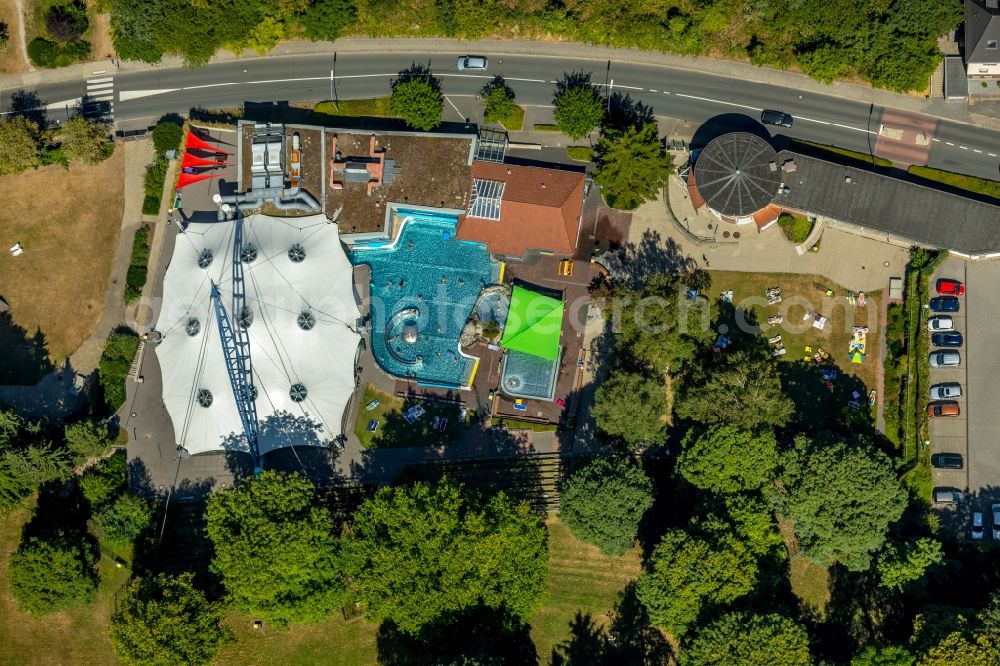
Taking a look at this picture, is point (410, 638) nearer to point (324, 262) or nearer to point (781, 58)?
point (324, 262)

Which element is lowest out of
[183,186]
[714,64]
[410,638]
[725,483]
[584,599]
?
[410,638]

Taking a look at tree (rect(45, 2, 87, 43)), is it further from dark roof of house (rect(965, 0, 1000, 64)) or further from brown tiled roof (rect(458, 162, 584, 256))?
dark roof of house (rect(965, 0, 1000, 64))

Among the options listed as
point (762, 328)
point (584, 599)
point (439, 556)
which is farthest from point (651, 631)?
point (762, 328)

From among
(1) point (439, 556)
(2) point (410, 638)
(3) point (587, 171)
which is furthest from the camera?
(3) point (587, 171)

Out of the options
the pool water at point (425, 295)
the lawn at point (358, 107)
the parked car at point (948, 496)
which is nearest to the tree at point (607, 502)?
Result: the pool water at point (425, 295)

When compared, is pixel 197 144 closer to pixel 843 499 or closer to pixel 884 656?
pixel 843 499

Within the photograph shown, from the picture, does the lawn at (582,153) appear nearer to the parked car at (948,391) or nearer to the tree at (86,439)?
the parked car at (948,391)

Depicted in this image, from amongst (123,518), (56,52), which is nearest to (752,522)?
(123,518)
